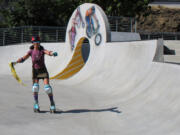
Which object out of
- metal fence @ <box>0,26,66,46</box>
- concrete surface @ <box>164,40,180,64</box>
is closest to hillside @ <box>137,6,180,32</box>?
metal fence @ <box>0,26,66,46</box>

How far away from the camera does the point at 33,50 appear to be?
6988 mm

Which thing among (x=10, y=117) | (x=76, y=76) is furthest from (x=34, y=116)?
(x=76, y=76)

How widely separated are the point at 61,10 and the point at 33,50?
23.2m

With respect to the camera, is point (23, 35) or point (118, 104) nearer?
point (118, 104)

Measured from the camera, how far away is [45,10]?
2847 cm

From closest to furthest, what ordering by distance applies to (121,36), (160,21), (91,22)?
(91,22), (121,36), (160,21)

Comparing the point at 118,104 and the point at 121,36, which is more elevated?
the point at 121,36

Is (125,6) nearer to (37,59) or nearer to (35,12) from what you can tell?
(35,12)

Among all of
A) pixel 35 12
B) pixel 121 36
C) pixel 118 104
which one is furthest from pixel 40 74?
pixel 35 12

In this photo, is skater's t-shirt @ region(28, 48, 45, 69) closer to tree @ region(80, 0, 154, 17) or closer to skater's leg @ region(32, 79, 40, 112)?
skater's leg @ region(32, 79, 40, 112)

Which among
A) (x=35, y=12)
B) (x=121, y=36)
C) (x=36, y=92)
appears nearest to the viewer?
(x=36, y=92)

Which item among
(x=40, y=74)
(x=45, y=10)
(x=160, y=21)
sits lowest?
(x=40, y=74)

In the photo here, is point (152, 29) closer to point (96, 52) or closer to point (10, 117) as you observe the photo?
point (96, 52)

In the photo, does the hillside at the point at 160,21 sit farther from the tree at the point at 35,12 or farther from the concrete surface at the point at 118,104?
the concrete surface at the point at 118,104
